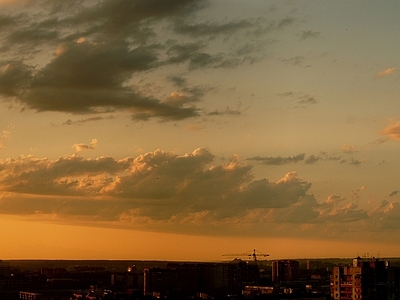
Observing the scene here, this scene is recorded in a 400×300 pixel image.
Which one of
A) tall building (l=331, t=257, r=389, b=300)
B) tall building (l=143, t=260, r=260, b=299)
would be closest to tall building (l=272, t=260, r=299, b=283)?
tall building (l=143, t=260, r=260, b=299)

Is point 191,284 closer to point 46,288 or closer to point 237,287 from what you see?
point 237,287

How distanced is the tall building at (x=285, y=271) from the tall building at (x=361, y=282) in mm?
85735

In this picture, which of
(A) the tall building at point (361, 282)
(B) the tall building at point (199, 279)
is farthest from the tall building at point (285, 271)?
(A) the tall building at point (361, 282)

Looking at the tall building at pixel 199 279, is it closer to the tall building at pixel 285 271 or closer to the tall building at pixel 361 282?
the tall building at pixel 285 271

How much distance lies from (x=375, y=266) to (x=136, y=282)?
73167 mm

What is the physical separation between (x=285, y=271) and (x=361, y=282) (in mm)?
91966

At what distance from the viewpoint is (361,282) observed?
77.4 metres

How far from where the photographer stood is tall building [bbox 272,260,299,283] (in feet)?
545

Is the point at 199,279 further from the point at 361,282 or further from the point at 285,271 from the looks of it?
the point at 361,282

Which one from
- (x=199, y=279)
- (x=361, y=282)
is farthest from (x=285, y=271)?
(x=361, y=282)

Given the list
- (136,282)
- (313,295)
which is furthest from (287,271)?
(313,295)

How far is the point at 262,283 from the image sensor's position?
147m

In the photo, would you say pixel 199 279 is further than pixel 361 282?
Yes

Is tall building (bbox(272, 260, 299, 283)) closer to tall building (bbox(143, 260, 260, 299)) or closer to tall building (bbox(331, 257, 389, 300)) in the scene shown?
tall building (bbox(143, 260, 260, 299))
